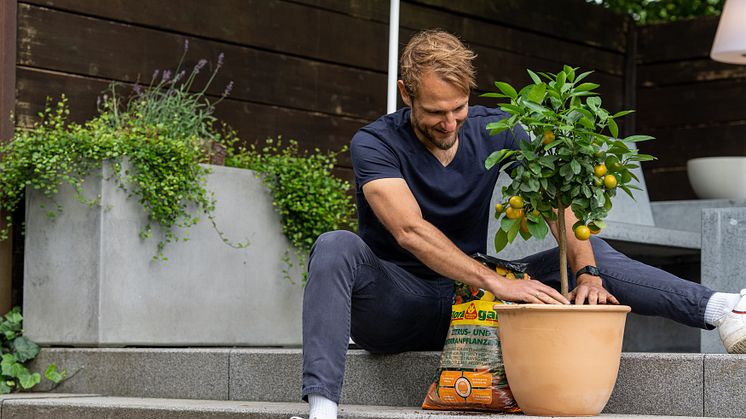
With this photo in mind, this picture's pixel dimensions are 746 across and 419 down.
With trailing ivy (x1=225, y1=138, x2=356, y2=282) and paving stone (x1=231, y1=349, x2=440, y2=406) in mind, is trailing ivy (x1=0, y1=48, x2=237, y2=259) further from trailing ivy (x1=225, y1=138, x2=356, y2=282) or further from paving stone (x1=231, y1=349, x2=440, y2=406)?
paving stone (x1=231, y1=349, x2=440, y2=406)

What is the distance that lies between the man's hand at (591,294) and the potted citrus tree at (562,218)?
0.06 meters

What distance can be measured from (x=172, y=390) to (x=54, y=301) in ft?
1.80

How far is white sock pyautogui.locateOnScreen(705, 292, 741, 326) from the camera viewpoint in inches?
91.7

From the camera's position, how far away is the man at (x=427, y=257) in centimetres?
235

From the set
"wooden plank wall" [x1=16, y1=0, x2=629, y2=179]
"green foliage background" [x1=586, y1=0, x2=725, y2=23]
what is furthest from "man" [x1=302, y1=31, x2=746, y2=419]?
"green foliage background" [x1=586, y1=0, x2=725, y2=23]

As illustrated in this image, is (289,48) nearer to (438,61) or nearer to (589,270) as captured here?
(438,61)

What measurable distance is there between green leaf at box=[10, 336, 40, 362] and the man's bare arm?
58.9 inches

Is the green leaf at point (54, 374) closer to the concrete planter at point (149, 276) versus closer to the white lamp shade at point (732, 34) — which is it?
the concrete planter at point (149, 276)

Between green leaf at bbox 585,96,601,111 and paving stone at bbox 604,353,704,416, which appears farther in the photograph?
paving stone at bbox 604,353,704,416

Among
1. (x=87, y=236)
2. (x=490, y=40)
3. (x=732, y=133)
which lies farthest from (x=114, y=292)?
(x=732, y=133)

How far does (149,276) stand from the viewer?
3.58 metres

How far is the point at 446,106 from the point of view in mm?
2510

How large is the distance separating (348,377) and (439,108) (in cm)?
72

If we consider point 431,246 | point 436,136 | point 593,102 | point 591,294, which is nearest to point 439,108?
point 436,136
